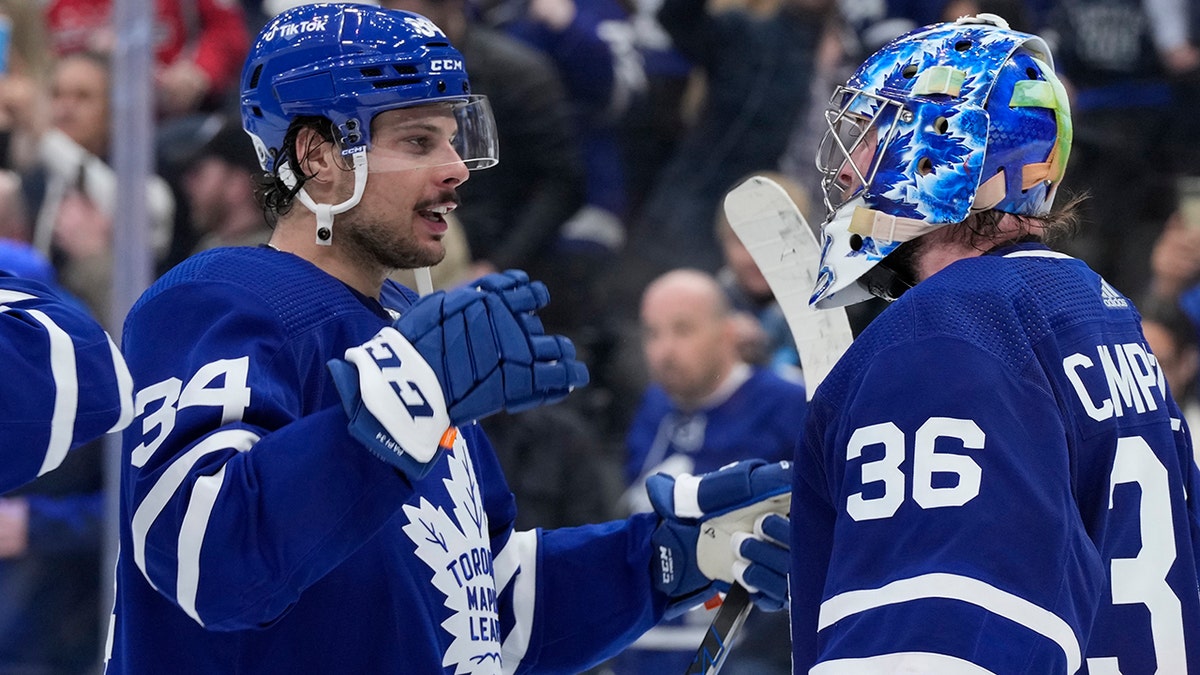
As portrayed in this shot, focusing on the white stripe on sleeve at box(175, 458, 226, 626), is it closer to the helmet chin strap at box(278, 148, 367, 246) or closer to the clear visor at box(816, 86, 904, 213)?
the helmet chin strap at box(278, 148, 367, 246)

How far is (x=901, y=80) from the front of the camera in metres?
1.97

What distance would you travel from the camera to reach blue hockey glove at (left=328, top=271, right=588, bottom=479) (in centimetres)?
188

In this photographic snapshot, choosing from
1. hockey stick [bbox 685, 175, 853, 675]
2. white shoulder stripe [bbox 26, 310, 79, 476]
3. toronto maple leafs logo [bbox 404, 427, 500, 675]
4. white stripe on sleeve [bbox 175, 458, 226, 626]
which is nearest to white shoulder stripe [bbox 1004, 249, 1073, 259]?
hockey stick [bbox 685, 175, 853, 675]

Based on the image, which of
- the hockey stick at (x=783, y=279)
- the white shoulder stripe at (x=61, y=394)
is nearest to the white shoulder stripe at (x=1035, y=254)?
the hockey stick at (x=783, y=279)

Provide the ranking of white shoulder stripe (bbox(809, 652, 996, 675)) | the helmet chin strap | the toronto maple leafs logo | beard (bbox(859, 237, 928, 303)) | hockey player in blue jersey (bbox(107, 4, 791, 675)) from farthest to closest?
the helmet chin strap → the toronto maple leafs logo → beard (bbox(859, 237, 928, 303)) → hockey player in blue jersey (bbox(107, 4, 791, 675)) → white shoulder stripe (bbox(809, 652, 996, 675))

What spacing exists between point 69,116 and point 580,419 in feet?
5.63

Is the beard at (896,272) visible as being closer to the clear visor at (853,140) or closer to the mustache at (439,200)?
the clear visor at (853,140)

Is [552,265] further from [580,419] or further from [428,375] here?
[428,375]

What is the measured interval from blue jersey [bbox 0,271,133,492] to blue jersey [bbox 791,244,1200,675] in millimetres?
812

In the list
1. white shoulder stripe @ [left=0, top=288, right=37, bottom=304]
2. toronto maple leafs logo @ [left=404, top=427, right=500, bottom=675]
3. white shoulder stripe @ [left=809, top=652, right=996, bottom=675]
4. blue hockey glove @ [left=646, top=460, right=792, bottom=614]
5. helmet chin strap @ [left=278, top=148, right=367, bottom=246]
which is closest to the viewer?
white shoulder stripe @ [left=809, top=652, right=996, bottom=675]

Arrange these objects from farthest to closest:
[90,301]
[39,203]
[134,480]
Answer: [39,203] < [90,301] < [134,480]

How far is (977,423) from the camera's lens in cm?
170

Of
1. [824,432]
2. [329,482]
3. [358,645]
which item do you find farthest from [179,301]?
[824,432]

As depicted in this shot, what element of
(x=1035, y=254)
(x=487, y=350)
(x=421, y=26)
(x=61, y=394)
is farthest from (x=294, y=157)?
(x=1035, y=254)
